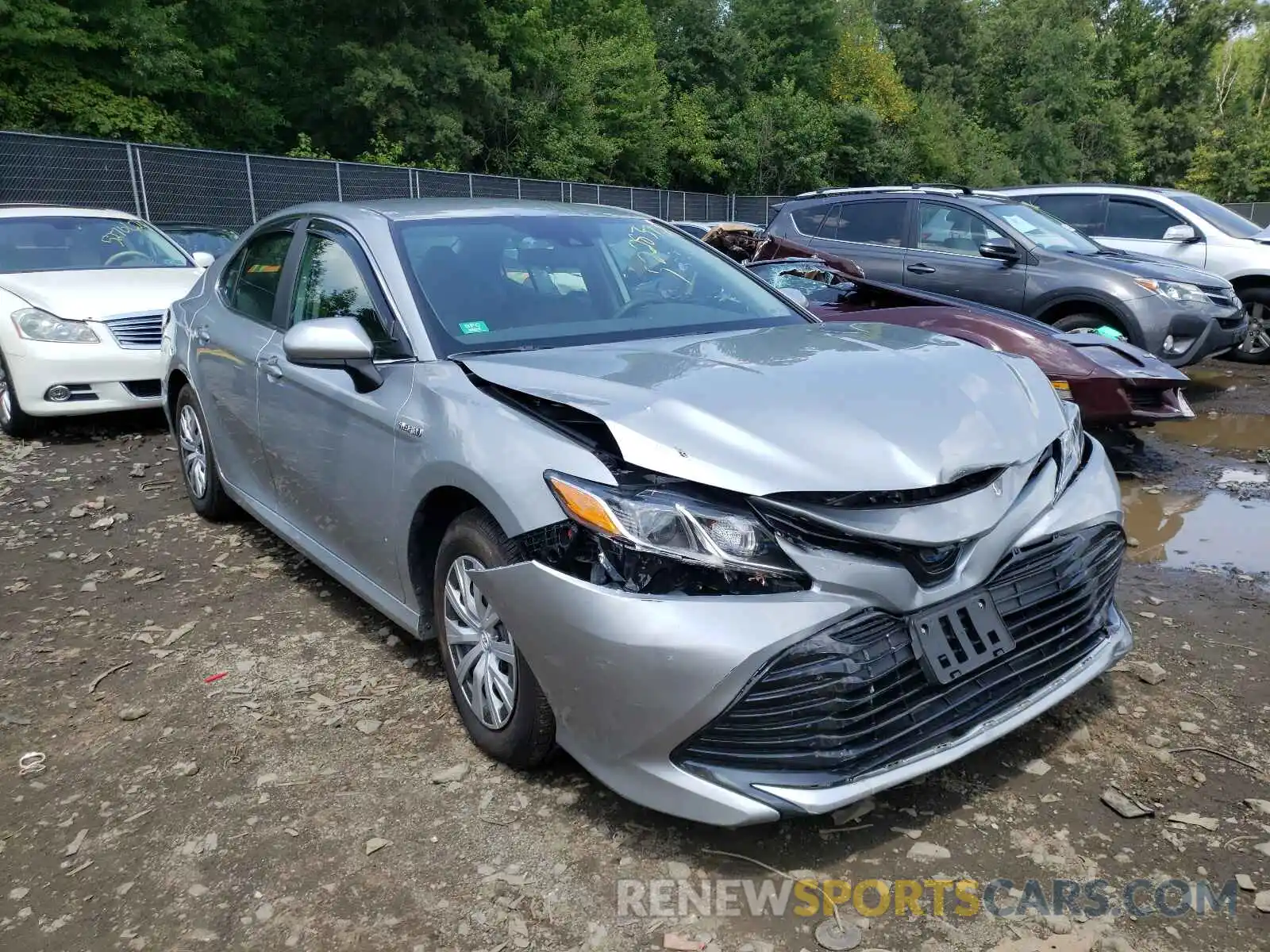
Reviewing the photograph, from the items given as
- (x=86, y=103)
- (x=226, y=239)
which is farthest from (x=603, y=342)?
(x=86, y=103)

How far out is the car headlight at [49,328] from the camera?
6.77 m

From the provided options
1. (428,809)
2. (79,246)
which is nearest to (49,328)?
(79,246)

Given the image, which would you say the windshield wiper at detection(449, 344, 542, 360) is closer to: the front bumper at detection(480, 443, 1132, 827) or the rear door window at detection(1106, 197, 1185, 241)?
the front bumper at detection(480, 443, 1132, 827)

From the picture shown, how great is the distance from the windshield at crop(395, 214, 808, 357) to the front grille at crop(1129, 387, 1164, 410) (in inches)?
109

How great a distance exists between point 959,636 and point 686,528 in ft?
2.39

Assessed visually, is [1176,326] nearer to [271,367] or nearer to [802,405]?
[802,405]

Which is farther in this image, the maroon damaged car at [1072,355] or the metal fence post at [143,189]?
the metal fence post at [143,189]

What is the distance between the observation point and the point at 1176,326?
7.62m

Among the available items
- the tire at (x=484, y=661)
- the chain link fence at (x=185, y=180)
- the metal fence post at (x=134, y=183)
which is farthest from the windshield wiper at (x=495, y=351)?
the metal fence post at (x=134, y=183)

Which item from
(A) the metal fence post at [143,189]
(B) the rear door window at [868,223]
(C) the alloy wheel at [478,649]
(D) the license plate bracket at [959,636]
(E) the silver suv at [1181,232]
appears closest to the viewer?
(D) the license plate bracket at [959,636]

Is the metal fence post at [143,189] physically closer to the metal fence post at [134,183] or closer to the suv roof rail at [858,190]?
the metal fence post at [134,183]

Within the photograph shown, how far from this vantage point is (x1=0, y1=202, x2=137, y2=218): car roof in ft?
26.0

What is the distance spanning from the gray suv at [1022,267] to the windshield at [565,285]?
503cm

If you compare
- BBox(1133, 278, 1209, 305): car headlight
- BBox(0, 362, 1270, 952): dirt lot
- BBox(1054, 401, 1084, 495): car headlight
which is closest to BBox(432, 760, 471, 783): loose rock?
BBox(0, 362, 1270, 952): dirt lot
